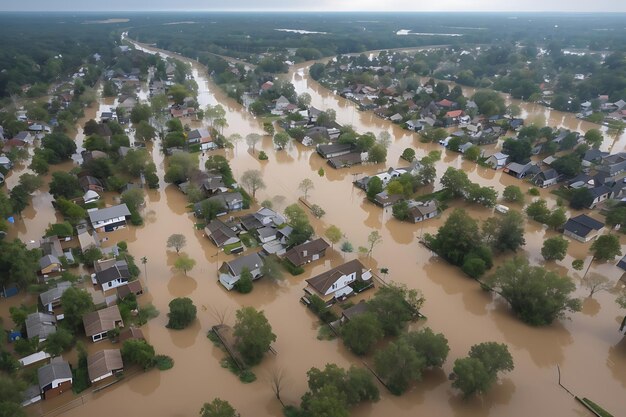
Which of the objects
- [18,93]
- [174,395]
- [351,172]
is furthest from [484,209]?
[18,93]

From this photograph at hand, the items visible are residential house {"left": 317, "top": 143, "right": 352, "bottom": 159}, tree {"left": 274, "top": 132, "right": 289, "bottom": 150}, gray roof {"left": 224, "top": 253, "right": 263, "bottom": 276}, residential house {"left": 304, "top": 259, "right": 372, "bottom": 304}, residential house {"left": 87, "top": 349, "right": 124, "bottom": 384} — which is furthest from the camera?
tree {"left": 274, "top": 132, "right": 289, "bottom": 150}

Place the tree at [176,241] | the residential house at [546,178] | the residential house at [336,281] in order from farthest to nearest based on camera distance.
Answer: the residential house at [546,178] → the tree at [176,241] → the residential house at [336,281]

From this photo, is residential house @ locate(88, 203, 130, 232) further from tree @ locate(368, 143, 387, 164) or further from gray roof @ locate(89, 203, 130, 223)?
tree @ locate(368, 143, 387, 164)

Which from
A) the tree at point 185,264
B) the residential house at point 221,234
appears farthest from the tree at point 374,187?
the tree at point 185,264

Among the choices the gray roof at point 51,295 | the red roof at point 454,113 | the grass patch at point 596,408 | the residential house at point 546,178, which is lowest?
the grass patch at point 596,408

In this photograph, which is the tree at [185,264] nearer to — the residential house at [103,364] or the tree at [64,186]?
the residential house at [103,364]

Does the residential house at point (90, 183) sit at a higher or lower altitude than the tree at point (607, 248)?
lower

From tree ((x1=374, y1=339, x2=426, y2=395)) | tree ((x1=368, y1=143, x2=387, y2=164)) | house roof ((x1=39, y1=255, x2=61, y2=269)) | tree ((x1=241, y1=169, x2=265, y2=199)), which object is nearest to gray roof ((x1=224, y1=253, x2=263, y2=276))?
tree ((x1=241, y1=169, x2=265, y2=199))

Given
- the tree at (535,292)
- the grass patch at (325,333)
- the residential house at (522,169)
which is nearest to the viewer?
the grass patch at (325,333)
